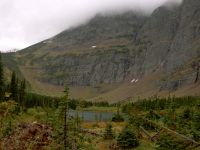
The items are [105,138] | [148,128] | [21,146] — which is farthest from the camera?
[148,128]

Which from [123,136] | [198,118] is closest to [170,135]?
[198,118]

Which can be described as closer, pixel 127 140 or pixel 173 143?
pixel 173 143

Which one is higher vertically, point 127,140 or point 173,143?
point 173,143

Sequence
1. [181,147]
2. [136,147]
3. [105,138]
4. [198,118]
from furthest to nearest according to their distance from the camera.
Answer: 1. [105,138]
2. [136,147]
3. [198,118]
4. [181,147]

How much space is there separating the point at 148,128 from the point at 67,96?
71037mm

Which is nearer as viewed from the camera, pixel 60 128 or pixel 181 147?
pixel 181 147

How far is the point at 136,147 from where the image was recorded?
182 feet

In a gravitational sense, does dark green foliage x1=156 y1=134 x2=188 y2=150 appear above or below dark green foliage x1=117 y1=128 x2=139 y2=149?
above

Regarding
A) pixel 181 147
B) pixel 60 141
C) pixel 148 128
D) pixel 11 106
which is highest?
pixel 11 106

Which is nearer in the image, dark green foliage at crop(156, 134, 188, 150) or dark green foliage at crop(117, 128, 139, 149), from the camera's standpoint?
dark green foliage at crop(156, 134, 188, 150)

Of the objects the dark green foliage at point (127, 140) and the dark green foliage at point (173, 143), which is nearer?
the dark green foliage at point (173, 143)

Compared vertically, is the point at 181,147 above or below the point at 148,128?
above

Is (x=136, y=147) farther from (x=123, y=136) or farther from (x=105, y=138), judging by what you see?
(x=105, y=138)

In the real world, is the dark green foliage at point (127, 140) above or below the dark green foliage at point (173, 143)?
below
